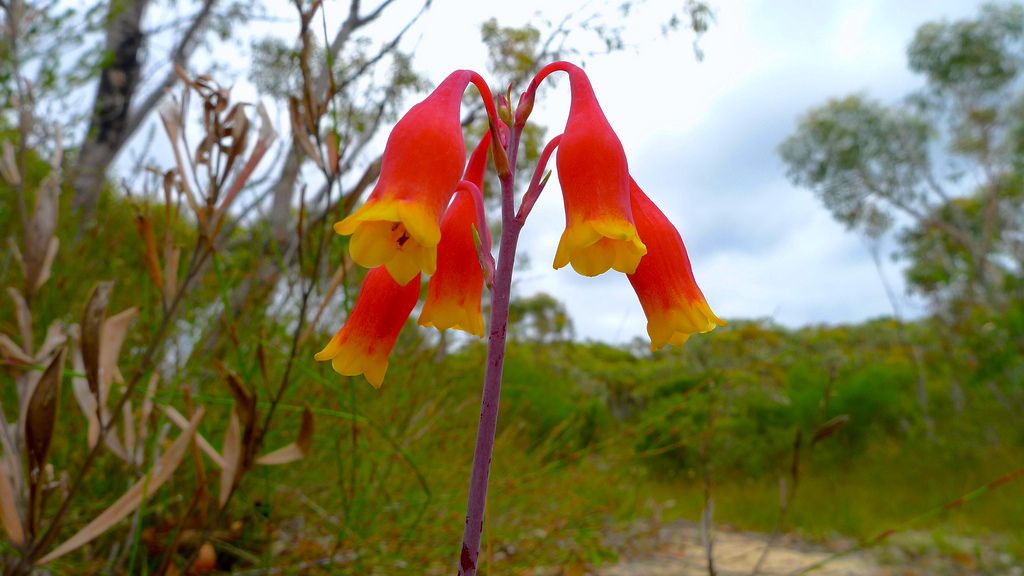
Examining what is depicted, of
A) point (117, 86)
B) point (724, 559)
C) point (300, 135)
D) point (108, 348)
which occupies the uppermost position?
point (117, 86)

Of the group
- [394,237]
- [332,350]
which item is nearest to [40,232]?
[332,350]

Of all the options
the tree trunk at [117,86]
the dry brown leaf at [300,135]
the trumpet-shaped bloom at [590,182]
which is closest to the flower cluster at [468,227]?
the trumpet-shaped bloom at [590,182]

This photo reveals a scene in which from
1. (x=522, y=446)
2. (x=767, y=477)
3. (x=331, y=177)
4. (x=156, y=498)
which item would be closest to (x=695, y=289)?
(x=331, y=177)

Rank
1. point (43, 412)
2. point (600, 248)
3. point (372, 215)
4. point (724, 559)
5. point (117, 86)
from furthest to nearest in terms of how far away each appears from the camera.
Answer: point (117, 86) → point (724, 559) → point (43, 412) → point (600, 248) → point (372, 215)

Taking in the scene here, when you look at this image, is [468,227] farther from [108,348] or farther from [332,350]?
[108,348]

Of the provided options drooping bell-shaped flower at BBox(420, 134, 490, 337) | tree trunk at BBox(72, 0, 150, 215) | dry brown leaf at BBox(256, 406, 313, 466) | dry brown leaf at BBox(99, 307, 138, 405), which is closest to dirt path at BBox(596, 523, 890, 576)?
dry brown leaf at BBox(256, 406, 313, 466)

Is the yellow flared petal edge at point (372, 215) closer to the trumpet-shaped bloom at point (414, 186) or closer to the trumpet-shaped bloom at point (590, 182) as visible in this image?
the trumpet-shaped bloom at point (414, 186)

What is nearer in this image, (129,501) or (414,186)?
(414,186)
